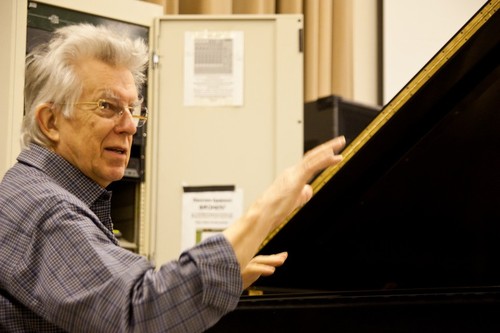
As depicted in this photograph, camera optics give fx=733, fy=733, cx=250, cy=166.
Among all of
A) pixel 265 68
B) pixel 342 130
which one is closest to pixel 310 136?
pixel 342 130

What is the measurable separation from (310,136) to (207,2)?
736 mm

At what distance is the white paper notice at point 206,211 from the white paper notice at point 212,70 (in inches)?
12.9

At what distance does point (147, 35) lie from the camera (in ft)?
8.58

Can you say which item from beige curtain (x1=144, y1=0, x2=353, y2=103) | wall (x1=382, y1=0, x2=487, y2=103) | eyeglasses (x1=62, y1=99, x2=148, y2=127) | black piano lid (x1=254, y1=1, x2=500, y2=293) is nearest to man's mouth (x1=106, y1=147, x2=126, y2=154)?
eyeglasses (x1=62, y1=99, x2=148, y2=127)

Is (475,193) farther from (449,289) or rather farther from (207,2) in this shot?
(207,2)

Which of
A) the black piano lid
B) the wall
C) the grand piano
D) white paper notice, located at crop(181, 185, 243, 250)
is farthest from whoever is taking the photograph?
the wall

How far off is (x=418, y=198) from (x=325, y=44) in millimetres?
1885

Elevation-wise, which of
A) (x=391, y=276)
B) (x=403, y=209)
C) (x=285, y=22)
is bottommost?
(x=391, y=276)

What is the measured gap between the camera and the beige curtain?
3.53 m

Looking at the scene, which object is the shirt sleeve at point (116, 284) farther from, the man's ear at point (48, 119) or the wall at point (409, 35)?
the wall at point (409, 35)

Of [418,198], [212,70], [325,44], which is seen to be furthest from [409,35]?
[418,198]

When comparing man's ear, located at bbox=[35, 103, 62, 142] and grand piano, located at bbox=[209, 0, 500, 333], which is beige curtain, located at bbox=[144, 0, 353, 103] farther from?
man's ear, located at bbox=[35, 103, 62, 142]

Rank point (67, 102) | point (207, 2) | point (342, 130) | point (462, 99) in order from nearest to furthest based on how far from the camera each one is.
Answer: point (67, 102), point (462, 99), point (342, 130), point (207, 2)

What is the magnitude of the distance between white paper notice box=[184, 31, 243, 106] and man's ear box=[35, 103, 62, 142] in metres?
1.44
